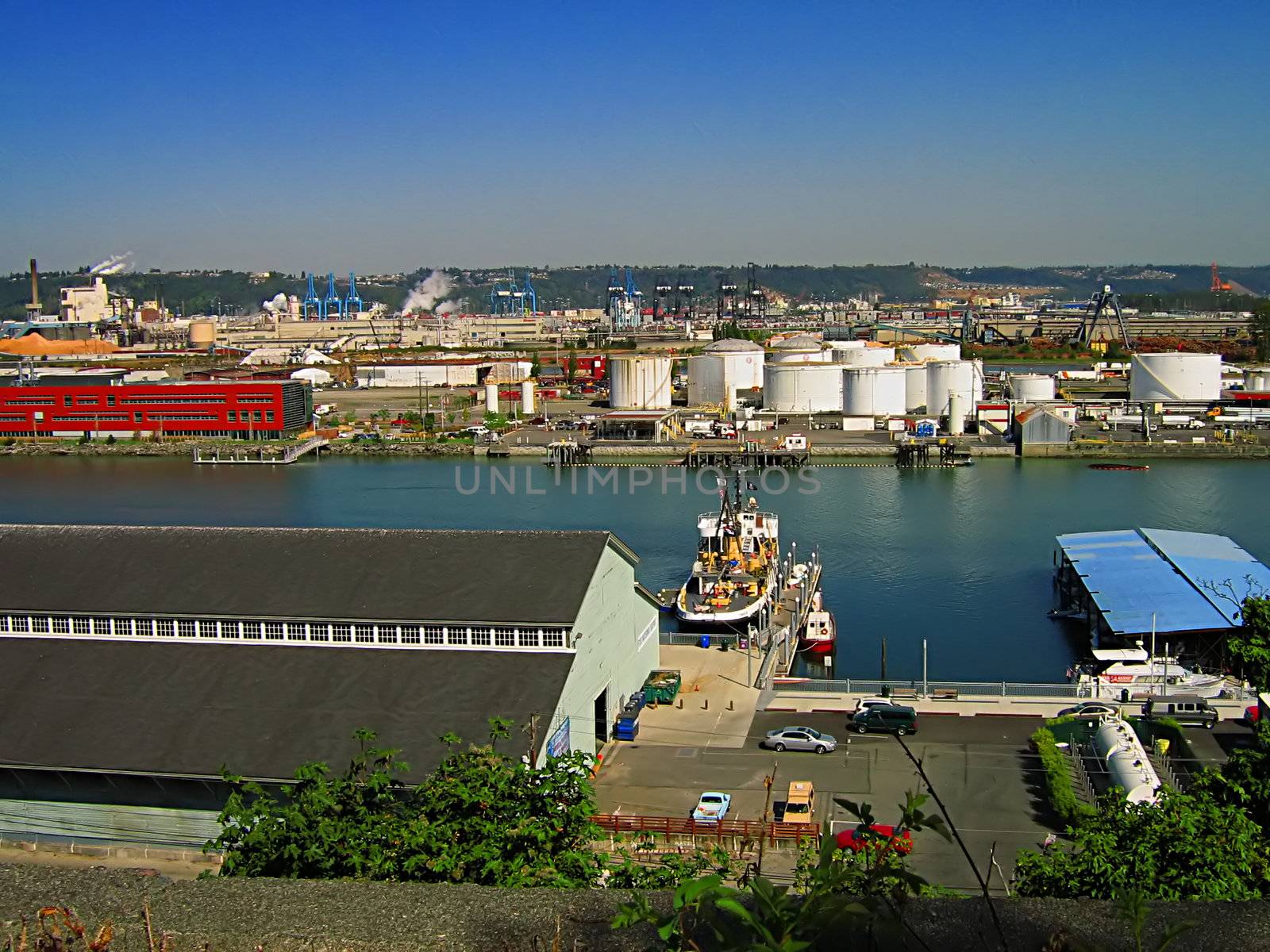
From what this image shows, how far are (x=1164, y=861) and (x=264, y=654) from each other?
2235 millimetres

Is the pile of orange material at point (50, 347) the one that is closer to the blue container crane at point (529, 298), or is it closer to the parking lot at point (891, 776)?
Result: the blue container crane at point (529, 298)

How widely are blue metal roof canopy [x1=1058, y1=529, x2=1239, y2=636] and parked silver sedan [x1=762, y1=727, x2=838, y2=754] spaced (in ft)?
6.35

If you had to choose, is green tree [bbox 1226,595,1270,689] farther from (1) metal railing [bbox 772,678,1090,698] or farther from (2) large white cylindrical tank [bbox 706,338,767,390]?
(2) large white cylindrical tank [bbox 706,338,767,390]

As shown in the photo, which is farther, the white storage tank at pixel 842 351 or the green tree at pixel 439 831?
the white storage tank at pixel 842 351

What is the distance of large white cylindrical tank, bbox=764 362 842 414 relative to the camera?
51.8 feet

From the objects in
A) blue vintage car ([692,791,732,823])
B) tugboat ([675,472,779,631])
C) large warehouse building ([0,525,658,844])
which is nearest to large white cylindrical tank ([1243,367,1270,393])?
tugboat ([675,472,779,631])

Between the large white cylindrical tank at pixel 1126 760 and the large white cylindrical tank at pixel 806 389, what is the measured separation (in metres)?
12.3

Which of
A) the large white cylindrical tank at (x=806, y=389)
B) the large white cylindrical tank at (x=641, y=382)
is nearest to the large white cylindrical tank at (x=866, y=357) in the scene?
the large white cylindrical tank at (x=806, y=389)

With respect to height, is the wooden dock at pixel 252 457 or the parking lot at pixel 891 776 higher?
the parking lot at pixel 891 776

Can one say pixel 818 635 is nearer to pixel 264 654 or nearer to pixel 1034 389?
pixel 264 654

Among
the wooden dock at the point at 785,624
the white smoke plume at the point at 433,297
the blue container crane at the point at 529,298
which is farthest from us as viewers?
the white smoke plume at the point at 433,297

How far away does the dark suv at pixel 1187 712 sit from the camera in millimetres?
3822

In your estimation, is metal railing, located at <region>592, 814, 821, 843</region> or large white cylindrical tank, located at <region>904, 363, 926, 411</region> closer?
metal railing, located at <region>592, 814, 821, 843</region>

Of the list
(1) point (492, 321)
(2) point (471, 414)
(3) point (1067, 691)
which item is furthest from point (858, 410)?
(1) point (492, 321)
